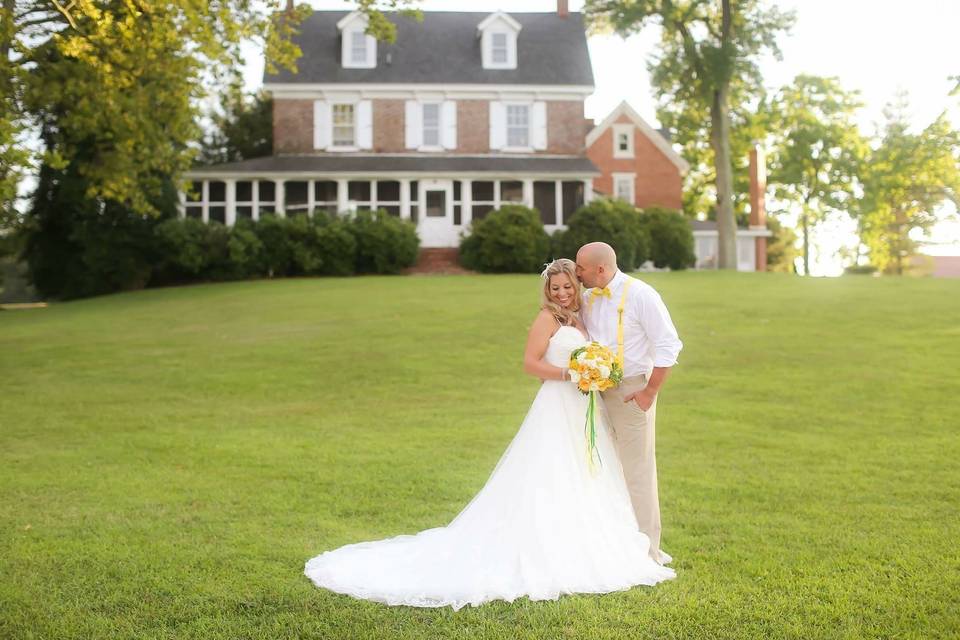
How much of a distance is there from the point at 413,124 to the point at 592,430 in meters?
32.4

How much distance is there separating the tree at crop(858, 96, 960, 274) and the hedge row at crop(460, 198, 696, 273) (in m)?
16.9

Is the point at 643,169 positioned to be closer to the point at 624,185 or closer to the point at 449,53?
the point at 624,185

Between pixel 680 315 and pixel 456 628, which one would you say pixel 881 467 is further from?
pixel 680 315

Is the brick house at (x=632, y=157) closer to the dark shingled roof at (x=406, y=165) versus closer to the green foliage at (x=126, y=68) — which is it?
the dark shingled roof at (x=406, y=165)

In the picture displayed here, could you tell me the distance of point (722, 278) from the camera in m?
29.3

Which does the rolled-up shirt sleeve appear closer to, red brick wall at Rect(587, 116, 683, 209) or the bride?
the bride

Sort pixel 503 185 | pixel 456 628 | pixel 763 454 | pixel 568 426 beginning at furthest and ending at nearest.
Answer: pixel 503 185 < pixel 763 454 < pixel 568 426 < pixel 456 628

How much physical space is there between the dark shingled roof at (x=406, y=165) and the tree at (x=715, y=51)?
492 cm

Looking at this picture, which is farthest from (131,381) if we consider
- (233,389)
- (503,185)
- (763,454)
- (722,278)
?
(503,185)

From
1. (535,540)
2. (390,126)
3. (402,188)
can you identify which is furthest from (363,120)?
(535,540)

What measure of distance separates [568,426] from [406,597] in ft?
4.77

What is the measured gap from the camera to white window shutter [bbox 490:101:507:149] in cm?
3772

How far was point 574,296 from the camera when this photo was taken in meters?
6.28

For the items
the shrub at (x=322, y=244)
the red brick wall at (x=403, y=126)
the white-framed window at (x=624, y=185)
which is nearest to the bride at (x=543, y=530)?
the shrub at (x=322, y=244)
